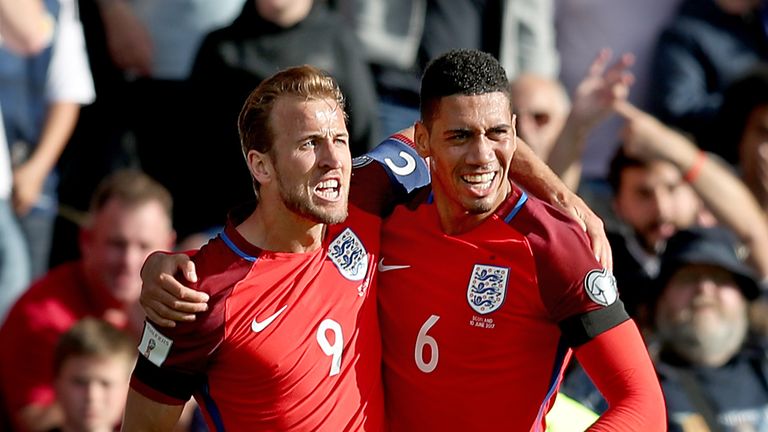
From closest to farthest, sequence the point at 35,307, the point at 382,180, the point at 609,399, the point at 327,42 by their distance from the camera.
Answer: the point at 609,399 < the point at 382,180 < the point at 35,307 < the point at 327,42

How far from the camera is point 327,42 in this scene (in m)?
7.65

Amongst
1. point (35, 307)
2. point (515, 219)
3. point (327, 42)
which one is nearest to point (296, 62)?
point (327, 42)

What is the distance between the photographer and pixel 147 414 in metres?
4.93

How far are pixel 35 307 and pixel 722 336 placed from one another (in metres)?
3.00

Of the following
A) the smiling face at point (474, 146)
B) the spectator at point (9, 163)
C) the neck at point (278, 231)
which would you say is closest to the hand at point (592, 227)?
the smiling face at point (474, 146)

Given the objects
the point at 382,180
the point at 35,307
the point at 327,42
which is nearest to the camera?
the point at 382,180

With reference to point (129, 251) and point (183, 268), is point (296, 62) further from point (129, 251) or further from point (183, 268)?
point (183, 268)

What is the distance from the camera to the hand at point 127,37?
785 centimetres

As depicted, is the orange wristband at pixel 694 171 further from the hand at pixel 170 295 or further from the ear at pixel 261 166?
the hand at pixel 170 295

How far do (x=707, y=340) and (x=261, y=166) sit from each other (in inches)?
115

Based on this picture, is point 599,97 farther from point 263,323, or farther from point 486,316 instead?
point 263,323

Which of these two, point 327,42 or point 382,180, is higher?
point 382,180

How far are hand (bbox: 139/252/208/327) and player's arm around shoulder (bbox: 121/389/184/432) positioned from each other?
0.28 metres

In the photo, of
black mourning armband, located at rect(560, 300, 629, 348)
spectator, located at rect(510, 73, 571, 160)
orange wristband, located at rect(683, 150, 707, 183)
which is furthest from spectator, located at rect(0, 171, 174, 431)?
black mourning armband, located at rect(560, 300, 629, 348)
